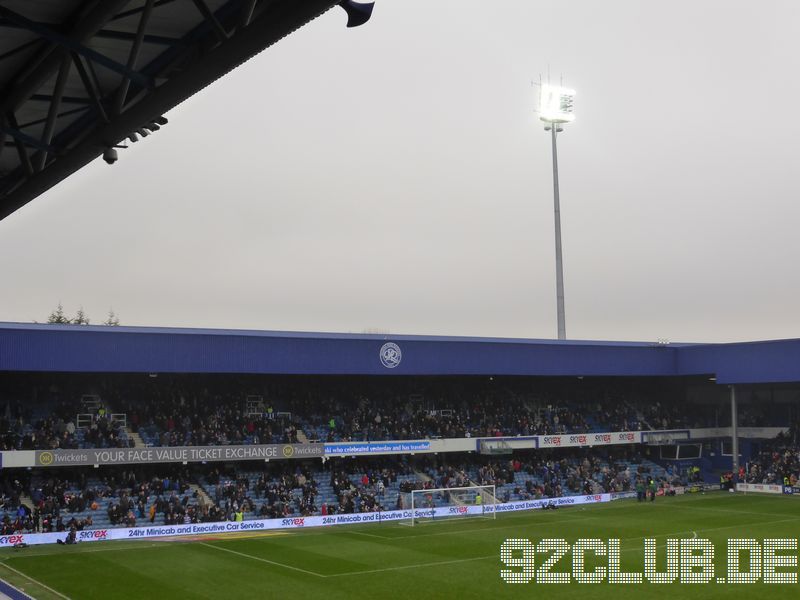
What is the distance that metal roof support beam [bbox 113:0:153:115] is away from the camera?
30.8 ft

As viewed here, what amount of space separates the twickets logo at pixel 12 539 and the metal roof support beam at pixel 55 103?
30820mm

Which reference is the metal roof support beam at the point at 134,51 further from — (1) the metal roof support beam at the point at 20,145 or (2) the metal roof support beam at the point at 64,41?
(1) the metal roof support beam at the point at 20,145

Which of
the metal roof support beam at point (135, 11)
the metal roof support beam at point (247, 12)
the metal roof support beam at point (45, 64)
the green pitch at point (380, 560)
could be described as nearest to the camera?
the metal roof support beam at point (45, 64)

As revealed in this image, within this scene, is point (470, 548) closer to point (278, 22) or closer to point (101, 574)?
point (101, 574)

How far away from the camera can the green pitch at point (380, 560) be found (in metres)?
29.0

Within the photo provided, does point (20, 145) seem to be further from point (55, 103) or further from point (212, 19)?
point (212, 19)

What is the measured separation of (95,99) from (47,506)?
35728 mm

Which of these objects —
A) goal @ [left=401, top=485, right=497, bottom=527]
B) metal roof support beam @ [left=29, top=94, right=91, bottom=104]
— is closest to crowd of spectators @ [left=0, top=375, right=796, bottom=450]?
goal @ [left=401, top=485, right=497, bottom=527]

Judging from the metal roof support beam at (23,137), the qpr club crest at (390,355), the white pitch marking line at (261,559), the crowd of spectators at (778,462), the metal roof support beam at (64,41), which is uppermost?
the metal roof support beam at (64,41)

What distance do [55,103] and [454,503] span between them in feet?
141

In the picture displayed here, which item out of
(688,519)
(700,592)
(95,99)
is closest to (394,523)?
(688,519)

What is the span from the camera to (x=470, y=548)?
38.2 m

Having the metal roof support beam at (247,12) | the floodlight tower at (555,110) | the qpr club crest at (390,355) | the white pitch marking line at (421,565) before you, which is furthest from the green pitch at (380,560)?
the floodlight tower at (555,110)

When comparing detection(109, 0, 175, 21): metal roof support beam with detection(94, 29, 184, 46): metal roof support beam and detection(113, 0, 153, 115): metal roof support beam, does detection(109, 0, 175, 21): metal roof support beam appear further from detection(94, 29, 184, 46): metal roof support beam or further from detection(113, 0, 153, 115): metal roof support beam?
detection(94, 29, 184, 46): metal roof support beam
